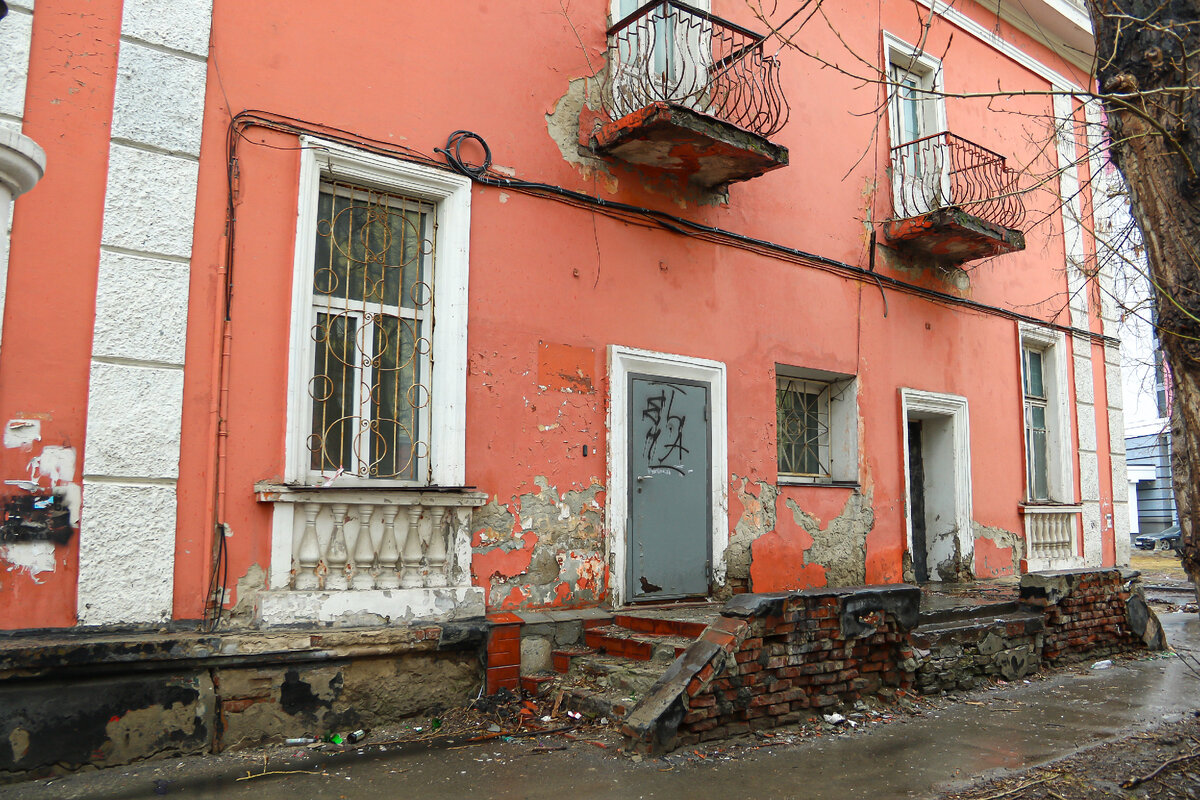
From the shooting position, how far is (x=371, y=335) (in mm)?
5570

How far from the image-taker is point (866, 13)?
29.9 feet

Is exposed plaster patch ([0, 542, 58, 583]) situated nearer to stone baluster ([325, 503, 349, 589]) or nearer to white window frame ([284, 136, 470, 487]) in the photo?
white window frame ([284, 136, 470, 487])

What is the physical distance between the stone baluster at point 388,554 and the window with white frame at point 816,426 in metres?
4.06

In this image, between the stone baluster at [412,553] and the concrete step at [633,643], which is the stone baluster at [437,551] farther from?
the concrete step at [633,643]

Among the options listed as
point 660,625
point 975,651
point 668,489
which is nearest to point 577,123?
point 668,489

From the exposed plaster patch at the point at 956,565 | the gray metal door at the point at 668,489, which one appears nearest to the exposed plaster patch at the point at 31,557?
the gray metal door at the point at 668,489

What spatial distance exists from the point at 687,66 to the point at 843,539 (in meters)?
4.47

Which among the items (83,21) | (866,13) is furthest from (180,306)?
(866,13)

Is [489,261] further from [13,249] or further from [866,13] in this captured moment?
[866,13]

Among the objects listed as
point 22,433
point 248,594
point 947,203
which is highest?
point 947,203

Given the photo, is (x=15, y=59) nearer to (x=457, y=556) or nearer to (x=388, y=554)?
(x=388, y=554)

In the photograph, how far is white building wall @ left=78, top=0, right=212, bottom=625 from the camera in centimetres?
448

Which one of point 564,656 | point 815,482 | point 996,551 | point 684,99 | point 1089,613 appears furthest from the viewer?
point 996,551

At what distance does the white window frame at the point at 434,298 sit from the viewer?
5156mm
